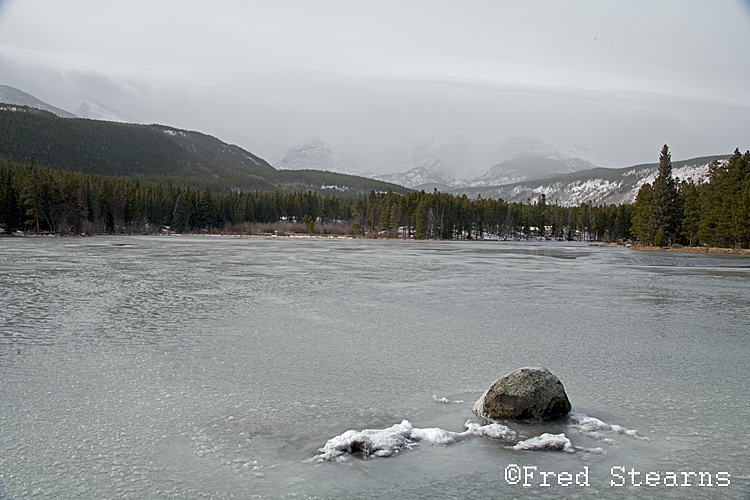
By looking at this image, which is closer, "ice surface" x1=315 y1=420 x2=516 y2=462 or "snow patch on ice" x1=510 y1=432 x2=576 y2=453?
"ice surface" x1=315 y1=420 x2=516 y2=462

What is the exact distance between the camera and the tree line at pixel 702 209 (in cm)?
5972

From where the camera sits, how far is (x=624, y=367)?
10875mm

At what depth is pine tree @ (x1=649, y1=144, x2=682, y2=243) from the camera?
73812mm

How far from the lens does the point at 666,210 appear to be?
7425cm

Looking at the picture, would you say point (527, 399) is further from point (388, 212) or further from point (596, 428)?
point (388, 212)

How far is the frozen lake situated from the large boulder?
0.25m

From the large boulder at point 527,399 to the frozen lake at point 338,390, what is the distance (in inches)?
9.7

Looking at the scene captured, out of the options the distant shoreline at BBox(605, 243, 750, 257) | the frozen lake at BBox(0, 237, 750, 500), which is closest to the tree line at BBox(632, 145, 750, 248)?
the distant shoreline at BBox(605, 243, 750, 257)

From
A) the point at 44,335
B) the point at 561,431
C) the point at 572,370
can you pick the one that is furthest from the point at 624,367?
the point at 44,335

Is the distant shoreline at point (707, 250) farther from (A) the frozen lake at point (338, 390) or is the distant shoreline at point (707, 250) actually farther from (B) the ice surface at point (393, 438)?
(B) the ice surface at point (393, 438)

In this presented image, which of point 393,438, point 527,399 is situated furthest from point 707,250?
point 393,438

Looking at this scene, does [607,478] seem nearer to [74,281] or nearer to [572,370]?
[572,370]

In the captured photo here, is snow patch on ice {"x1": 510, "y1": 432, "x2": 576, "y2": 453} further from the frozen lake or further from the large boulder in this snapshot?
the large boulder

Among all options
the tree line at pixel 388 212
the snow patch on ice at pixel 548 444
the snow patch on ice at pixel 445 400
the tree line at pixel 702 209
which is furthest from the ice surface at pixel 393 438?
the tree line at pixel 388 212
